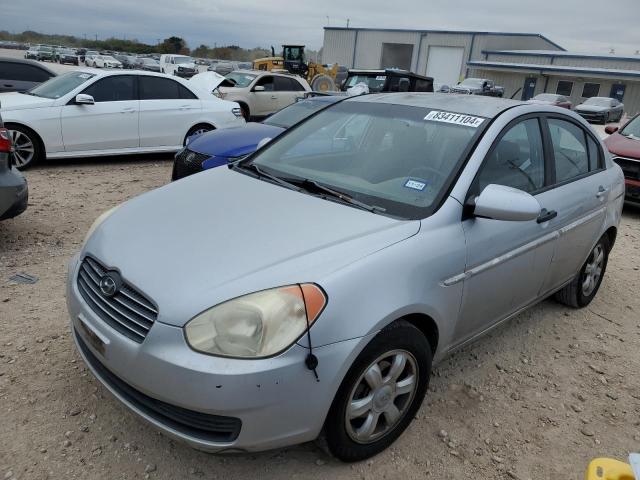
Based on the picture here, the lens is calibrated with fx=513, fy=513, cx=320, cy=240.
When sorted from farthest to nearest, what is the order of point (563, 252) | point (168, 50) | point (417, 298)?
point (168, 50) < point (563, 252) < point (417, 298)

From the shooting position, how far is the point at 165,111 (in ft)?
28.6

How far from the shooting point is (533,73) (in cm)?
4528

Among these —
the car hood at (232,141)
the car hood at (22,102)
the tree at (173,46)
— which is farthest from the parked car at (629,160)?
the tree at (173,46)

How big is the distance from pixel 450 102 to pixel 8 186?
3629mm

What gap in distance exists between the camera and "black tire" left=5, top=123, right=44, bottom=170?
7348mm

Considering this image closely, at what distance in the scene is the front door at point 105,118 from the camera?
779 centimetres

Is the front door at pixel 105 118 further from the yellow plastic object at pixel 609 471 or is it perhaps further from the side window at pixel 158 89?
the yellow plastic object at pixel 609 471

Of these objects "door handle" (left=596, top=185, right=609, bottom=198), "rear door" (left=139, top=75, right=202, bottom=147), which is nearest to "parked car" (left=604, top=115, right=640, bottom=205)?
"door handle" (left=596, top=185, right=609, bottom=198)

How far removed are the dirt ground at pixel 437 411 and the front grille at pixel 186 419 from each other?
0.18m

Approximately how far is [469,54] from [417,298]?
183ft

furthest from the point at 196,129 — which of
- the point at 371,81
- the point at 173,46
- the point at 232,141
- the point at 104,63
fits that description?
the point at 173,46

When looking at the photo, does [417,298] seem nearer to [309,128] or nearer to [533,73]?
[309,128]

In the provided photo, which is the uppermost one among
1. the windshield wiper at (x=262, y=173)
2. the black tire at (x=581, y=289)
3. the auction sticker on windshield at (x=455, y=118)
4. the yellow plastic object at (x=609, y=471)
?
the auction sticker on windshield at (x=455, y=118)

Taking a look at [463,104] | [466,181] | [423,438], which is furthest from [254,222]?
[463,104]
